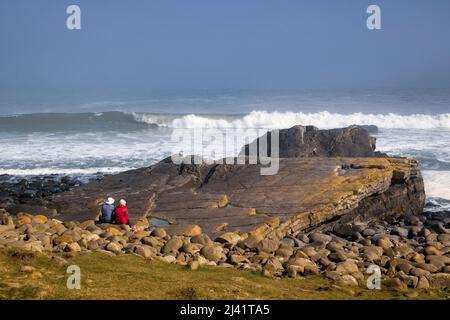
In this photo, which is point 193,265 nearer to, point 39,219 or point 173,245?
point 173,245

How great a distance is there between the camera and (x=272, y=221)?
16.2 meters

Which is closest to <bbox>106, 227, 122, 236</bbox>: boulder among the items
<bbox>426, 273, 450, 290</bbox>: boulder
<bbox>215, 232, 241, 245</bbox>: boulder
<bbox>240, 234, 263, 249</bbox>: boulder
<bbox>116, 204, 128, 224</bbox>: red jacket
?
<bbox>116, 204, 128, 224</bbox>: red jacket

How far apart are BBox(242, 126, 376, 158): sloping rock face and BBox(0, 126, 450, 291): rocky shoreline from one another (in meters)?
0.12

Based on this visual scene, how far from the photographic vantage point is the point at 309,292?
10.3m

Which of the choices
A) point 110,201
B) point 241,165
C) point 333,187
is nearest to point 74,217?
point 110,201

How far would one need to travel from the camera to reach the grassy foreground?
30.5 ft

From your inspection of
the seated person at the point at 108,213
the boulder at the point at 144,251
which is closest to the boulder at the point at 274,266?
the boulder at the point at 144,251

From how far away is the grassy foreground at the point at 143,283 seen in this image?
9289 millimetres

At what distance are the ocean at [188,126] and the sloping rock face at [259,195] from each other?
Answer: 3395 millimetres

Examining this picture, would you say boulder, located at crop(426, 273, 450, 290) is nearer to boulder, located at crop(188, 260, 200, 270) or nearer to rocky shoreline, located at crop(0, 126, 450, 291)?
rocky shoreline, located at crop(0, 126, 450, 291)

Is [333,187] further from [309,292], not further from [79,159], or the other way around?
[79,159]

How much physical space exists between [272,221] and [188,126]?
41767 millimetres
